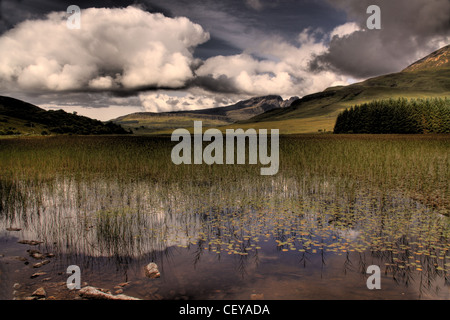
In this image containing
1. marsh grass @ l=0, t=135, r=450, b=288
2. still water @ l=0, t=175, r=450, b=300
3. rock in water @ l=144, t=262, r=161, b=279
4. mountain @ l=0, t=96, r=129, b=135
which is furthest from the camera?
mountain @ l=0, t=96, r=129, b=135

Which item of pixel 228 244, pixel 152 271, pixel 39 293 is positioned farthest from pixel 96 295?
pixel 228 244

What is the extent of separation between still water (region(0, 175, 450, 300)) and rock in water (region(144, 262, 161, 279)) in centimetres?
13

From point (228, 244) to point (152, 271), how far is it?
2.55 meters

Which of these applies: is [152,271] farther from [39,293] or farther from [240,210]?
[240,210]

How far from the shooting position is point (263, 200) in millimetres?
13625

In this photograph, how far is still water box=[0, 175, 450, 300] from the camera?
6.48 m

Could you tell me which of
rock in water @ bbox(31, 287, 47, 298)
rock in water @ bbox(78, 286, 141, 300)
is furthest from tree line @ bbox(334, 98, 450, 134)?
rock in water @ bbox(31, 287, 47, 298)

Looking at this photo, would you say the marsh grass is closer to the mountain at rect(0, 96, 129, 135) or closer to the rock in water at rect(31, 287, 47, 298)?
the rock in water at rect(31, 287, 47, 298)

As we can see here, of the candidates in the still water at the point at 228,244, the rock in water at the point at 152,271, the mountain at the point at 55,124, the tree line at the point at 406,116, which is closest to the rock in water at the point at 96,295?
the still water at the point at 228,244

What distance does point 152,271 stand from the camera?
699cm

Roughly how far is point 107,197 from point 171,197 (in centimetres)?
Result: 306

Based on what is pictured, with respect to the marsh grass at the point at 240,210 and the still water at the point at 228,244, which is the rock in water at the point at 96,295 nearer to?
the still water at the point at 228,244
